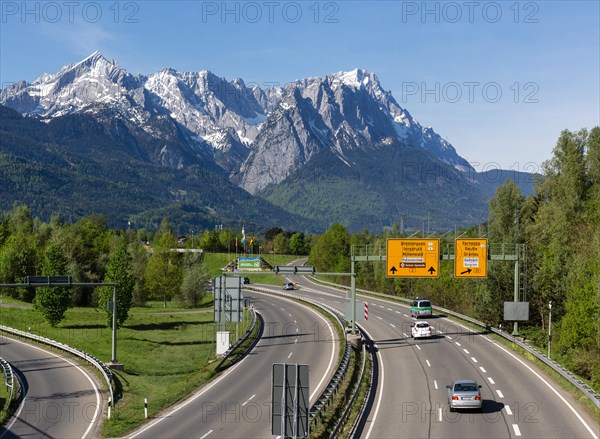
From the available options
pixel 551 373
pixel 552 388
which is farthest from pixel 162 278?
pixel 552 388

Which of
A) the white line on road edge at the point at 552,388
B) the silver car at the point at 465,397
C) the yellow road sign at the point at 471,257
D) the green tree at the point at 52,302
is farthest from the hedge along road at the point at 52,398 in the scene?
the yellow road sign at the point at 471,257

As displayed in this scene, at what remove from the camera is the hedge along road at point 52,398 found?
35.4m

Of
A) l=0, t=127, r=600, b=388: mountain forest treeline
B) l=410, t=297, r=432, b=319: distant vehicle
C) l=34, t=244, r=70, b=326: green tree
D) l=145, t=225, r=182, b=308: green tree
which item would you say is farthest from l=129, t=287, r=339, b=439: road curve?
l=145, t=225, r=182, b=308: green tree

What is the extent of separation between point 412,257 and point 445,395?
18.2 metres

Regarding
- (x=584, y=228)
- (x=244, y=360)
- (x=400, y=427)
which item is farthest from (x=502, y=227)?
(x=400, y=427)

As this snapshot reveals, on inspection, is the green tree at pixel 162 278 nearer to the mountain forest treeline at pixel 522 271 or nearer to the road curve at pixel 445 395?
the mountain forest treeline at pixel 522 271

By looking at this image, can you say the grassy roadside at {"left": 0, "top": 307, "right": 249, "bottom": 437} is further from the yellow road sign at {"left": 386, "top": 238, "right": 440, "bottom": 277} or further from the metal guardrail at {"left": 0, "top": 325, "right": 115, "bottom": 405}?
the yellow road sign at {"left": 386, "top": 238, "right": 440, "bottom": 277}

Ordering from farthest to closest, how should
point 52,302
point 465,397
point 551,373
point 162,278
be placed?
→ point 162,278, point 52,302, point 551,373, point 465,397

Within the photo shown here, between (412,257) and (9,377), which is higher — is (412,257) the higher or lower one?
the higher one

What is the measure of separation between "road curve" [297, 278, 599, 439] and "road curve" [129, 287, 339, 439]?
4530 mm

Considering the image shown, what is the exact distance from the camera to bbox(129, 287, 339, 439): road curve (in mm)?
33031

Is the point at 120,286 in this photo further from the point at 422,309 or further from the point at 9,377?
the point at 9,377

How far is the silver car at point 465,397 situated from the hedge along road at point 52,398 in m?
17.4

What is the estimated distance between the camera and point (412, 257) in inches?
2210
